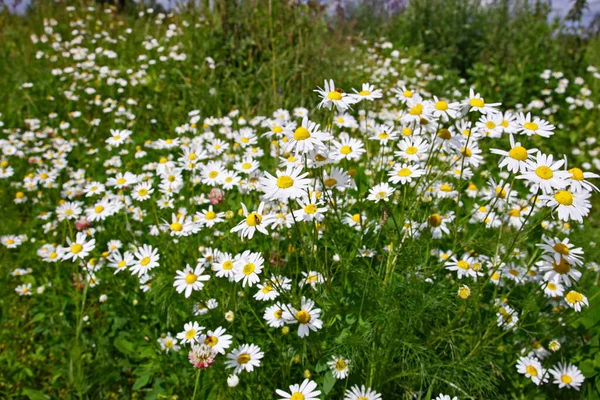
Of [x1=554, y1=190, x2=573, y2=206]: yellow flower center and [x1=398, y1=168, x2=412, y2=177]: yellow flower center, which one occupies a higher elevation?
[x1=554, y1=190, x2=573, y2=206]: yellow flower center

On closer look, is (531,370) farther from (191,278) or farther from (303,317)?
(191,278)

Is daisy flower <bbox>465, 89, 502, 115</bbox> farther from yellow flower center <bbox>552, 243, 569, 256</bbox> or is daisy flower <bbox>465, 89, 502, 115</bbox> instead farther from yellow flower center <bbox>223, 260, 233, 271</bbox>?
yellow flower center <bbox>223, 260, 233, 271</bbox>

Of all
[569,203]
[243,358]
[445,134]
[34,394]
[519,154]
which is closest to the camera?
[569,203]

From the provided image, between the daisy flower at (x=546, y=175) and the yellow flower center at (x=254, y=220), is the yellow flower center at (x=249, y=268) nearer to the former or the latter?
the yellow flower center at (x=254, y=220)

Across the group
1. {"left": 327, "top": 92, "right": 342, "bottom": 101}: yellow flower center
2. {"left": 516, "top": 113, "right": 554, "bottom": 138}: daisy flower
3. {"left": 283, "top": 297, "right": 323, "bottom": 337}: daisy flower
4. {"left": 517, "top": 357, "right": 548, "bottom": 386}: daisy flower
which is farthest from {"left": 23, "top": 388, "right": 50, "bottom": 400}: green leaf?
{"left": 516, "top": 113, "right": 554, "bottom": 138}: daisy flower

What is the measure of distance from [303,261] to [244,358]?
0.59 m

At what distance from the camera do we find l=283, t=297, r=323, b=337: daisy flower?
4.67 feet

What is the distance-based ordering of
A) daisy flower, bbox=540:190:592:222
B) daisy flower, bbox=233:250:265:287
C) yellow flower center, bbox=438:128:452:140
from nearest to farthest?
Result: daisy flower, bbox=540:190:592:222
daisy flower, bbox=233:250:265:287
yellow flower center, bbox=438:128:452:140

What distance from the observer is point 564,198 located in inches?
45.8

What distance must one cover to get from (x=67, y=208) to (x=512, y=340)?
240 centimetres

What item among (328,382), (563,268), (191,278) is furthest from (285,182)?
(563,268)

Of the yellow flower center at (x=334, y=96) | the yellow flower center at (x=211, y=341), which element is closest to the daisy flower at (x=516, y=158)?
the yellow flower center at (x=334, y=96)

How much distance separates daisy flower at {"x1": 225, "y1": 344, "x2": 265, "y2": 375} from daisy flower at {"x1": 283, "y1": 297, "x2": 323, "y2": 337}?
171 millimetres

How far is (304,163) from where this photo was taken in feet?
4.37
